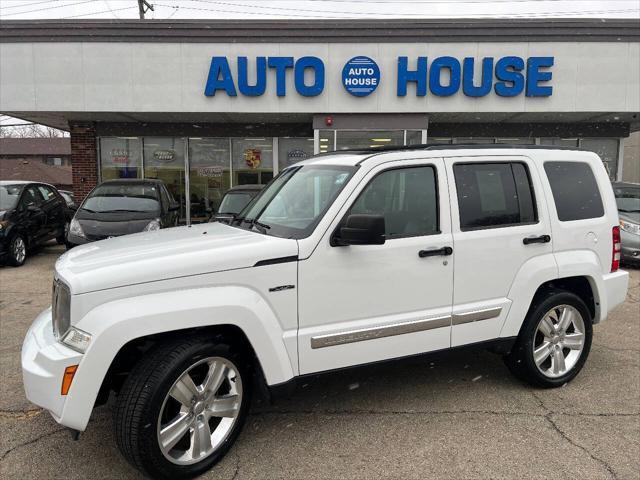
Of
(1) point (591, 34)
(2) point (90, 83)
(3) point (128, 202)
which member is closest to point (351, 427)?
(3) point (128, 202)

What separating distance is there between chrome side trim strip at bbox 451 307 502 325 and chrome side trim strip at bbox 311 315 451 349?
0.07m

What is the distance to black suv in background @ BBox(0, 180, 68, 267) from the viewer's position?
9266 millimetres

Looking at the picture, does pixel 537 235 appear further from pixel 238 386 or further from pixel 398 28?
pixel 398 28

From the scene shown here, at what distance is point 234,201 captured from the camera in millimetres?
9414

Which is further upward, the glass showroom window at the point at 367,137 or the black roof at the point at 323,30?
the black roof at the point at 323,30

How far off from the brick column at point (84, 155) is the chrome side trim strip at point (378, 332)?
13.9 metres

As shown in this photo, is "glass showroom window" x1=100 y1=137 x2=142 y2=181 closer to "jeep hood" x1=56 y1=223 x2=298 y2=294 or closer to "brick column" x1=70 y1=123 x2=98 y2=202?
"brick column" x1=70 y1=123 x2=98 y2=202

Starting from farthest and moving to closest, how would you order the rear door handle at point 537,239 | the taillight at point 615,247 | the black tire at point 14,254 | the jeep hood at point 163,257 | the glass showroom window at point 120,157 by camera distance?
the glass showroom window at point 120,157, the black tire at point 14,254, the taillight at point 615,247, the rear door handle at point 537,239, the jeep hood at point 163,257

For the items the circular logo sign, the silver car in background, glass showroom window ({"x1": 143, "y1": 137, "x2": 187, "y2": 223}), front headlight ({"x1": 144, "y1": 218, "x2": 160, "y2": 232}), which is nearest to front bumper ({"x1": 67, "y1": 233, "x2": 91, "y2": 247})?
front headlight ({"x1": 144, "y1": 218, "x2": 160, "y2": 232})

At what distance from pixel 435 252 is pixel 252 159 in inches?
488

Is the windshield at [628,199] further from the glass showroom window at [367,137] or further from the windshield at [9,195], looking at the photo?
the windshield at [9,195]

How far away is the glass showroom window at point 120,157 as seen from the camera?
48.5ft

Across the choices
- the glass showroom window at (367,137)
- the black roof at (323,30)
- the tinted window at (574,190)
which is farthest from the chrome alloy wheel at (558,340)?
the black roof at (323,30)

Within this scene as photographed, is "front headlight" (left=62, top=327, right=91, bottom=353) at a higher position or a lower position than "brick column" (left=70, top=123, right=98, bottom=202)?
lower
